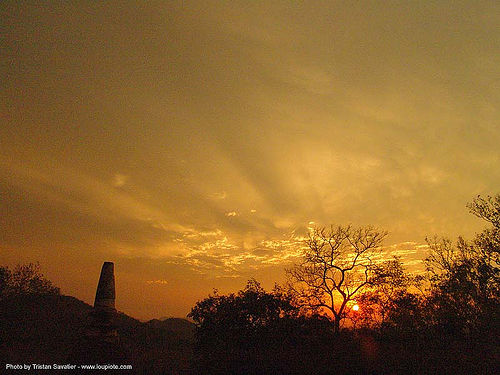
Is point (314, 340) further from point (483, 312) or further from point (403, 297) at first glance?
Answer: point (483, 312)

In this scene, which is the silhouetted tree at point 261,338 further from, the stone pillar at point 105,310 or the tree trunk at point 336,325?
the stone pillar at point 105,310

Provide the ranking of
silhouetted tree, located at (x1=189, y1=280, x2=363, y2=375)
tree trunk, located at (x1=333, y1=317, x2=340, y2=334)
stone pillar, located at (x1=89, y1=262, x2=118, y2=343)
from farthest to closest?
1. tree trunk, located at (x1=333, y1=317, x2=340, y2=334)
2. silhouetted tree, located at (x1=189, y1=280, x2=363, y2=375)
3. stone pillar, located at (x1=89, y1=262, x2=118, y2=343)

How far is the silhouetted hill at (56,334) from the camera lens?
35.7 metres

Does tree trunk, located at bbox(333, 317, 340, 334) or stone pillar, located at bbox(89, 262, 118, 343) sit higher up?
stone pillar, located at bbox(89, 262, 118, 343)

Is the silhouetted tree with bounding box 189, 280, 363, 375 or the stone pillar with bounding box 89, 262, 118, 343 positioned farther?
the silhouetted tree with bounding box 189, 280, 363, 375

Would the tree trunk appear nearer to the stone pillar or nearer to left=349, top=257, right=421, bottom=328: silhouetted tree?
left=349, top=257, right=421, bottom=328: silhouetted tree

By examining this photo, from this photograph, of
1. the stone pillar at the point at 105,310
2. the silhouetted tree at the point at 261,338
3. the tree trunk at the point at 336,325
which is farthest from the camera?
the tree trunk at the point at 336,325

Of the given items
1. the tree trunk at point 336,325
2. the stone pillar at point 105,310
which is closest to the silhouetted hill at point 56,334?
the stone pillar at point 105,310

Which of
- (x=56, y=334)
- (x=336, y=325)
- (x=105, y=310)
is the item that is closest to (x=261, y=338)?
(x=336, y=325)

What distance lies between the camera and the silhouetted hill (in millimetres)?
35656

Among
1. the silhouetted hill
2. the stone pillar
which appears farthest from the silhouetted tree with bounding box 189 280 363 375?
the stone pillar

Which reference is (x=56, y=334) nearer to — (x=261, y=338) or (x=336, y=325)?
(x=261, y=338)

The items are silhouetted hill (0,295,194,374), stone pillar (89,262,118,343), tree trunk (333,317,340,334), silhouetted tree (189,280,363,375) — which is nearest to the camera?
stone pillar (89,262,118,343)

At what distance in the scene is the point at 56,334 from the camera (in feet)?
154
